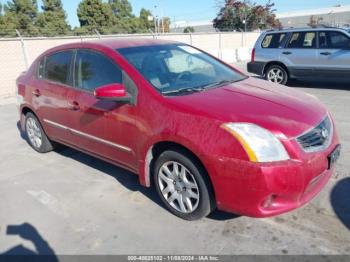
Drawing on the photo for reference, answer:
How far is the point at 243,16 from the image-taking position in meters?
34.1

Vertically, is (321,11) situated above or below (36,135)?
above

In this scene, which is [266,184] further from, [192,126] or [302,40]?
[302,40]

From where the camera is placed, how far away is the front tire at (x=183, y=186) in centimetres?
294

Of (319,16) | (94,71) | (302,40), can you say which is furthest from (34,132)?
(319,16)

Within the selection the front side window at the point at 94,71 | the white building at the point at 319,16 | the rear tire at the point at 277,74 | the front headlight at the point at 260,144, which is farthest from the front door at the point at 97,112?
the white building at the point at 319,16

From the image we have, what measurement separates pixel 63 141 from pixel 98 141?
987 millimetres

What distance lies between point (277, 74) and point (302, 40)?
114cm

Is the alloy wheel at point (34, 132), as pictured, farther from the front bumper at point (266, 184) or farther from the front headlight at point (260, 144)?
the front headlight at point (260, 144)

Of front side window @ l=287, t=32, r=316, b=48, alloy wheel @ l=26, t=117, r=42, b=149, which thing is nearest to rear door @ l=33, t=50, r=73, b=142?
alloy wheel @ l=26, t=117, r=42, b=149

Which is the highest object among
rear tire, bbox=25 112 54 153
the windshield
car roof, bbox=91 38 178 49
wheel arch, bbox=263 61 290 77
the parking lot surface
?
car roof, bbox=91 38 178 49

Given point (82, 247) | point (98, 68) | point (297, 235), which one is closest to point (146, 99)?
point (98, 68)

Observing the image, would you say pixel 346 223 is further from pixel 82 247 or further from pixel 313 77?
pixel 313 77

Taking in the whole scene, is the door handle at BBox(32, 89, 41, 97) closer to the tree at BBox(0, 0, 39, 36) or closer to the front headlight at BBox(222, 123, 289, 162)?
the front headlight at BBox(222, 123, 289, 162)

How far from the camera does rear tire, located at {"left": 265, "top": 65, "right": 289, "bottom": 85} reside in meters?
9.86
